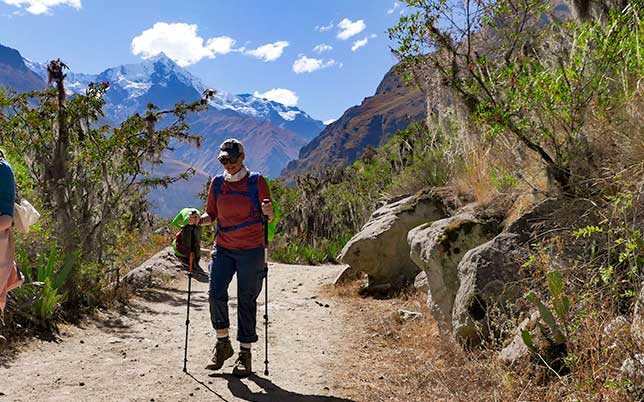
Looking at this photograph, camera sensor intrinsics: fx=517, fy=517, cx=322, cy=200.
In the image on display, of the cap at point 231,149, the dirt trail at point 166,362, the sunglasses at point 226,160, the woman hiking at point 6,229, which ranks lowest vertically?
the dirt trail at point 166,362

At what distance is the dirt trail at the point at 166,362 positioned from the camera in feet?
14.1

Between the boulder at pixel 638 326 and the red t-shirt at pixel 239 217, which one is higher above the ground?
the red t-shirt at pixel 239 217

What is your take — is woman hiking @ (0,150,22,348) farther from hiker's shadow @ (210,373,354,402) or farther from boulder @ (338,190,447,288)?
boulder @ (338,190,447,288)

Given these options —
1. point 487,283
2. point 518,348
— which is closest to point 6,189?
point 518,348

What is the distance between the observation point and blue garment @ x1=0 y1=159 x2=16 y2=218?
3023 millimetres

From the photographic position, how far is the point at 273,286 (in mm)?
11891

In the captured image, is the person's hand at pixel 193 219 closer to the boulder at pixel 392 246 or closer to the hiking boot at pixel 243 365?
the hiking boot at pixel 243 365

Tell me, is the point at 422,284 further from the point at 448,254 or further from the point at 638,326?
the point at 638,326

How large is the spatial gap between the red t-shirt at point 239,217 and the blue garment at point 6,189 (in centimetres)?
194

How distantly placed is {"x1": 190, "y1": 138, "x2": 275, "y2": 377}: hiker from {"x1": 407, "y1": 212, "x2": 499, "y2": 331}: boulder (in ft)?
6.40

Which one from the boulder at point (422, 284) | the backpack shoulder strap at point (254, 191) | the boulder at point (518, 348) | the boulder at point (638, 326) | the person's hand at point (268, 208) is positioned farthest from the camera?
the boulder at point (422, 284)

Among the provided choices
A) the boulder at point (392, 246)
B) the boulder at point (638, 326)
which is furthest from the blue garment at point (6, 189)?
the boulder at point (392, 246)

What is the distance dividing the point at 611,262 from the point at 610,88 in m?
2.01

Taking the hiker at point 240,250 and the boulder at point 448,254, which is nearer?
the hiker at point 240,250
